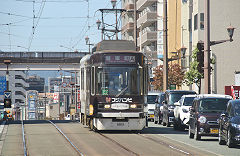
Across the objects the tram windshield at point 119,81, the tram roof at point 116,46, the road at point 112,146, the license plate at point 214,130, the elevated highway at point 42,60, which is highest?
the elevated highway at point 42,60

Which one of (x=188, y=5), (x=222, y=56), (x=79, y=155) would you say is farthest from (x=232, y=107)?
(x=188, y=5)

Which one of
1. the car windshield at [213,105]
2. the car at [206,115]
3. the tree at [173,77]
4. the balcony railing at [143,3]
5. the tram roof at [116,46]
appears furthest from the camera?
the balcony railing at [143,3]

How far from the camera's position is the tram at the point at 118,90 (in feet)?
90.1

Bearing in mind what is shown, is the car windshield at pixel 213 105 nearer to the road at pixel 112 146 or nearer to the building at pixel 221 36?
the road at pixel 112 146

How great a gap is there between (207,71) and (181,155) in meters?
14.8

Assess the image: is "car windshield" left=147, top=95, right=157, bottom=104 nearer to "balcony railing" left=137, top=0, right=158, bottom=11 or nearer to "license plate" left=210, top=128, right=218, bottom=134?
"license plate" left=210, top=128, right=218, bottom=134

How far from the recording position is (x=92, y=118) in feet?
96.1

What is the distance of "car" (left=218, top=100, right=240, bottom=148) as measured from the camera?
1997 cm

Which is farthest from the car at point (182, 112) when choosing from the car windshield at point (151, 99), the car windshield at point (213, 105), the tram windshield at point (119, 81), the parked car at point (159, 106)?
the car windshield at point (151, 99)

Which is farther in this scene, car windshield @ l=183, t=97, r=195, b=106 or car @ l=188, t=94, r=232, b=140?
car windshield @ l=183, t=97, r=195, b=106

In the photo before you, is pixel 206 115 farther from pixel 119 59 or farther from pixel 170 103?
pixel 170 103

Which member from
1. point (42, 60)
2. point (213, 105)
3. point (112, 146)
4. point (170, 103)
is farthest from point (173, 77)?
point (112, 146)

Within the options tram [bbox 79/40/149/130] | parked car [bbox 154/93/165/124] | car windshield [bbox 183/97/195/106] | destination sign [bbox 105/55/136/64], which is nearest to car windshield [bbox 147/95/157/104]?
parked car [bbox 154/93/165/124]

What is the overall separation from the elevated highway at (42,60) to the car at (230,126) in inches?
3094
